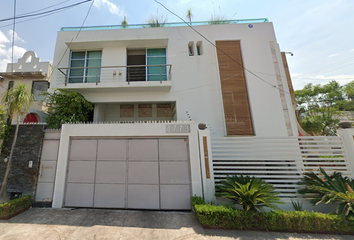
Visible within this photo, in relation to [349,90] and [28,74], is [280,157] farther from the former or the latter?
[349,90]

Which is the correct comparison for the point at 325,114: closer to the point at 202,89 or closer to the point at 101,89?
the point at 202,89

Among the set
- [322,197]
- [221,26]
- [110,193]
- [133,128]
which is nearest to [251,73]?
[221,26]

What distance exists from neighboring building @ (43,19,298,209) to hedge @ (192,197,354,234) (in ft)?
3.45

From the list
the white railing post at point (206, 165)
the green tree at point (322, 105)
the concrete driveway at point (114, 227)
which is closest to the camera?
the concrete driveway at point (114, 227)

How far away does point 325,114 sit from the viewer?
1877 cm

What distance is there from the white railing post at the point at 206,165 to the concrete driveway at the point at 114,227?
2.76 feet

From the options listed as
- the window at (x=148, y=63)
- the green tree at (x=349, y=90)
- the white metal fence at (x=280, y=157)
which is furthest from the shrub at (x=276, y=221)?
A: the green tree at (x=349, y=90)

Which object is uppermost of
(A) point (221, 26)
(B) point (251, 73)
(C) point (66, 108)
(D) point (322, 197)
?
→ (A) point (221, 26)

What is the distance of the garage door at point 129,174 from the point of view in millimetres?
4789

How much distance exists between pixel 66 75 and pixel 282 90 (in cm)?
1184

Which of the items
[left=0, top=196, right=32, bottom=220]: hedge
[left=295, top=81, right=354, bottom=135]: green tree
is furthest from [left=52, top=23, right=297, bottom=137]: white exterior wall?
[left=295, top=81, right=354, bottom=135]: green tree

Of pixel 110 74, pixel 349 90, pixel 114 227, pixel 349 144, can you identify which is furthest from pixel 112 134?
pixel 349 90

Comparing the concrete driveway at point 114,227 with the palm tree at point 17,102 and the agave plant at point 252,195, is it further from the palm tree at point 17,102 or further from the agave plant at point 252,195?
the palm tree at point 17,102

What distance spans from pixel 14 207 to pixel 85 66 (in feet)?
23.3
